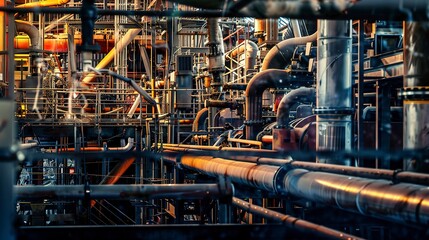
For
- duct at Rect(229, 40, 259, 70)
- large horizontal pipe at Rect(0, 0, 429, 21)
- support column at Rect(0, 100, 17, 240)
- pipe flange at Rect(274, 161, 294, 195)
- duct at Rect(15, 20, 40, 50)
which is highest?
duct at Rect(15, 20, 40, 50)

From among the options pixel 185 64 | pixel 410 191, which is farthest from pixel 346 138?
pixel 185 64

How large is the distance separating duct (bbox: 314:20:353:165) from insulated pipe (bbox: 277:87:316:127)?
1990mm

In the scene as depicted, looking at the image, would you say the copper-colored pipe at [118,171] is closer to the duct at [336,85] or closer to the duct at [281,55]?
the duct at [281,55]

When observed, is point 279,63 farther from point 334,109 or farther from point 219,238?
point 219,238

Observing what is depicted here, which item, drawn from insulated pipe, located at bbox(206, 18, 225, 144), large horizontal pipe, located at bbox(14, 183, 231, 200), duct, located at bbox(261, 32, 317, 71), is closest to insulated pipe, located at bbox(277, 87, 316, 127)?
duct, located at bbox(261, 32, 317, 71)

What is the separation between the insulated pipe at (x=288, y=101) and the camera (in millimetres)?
10250

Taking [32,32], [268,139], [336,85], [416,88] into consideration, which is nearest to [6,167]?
[416,88]

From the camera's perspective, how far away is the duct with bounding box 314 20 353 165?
8078 mm

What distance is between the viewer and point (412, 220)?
4098 mm

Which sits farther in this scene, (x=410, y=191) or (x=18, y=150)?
(x=410, y=191)

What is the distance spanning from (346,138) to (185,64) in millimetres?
10000

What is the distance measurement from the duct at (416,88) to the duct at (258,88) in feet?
20.1

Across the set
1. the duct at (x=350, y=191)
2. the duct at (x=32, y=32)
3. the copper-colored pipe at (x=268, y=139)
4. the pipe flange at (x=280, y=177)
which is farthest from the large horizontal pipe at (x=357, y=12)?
the duct at (x=32, y=32)

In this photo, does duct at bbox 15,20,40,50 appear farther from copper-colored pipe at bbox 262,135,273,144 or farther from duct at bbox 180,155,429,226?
duct at bbox 180,155,429,226
